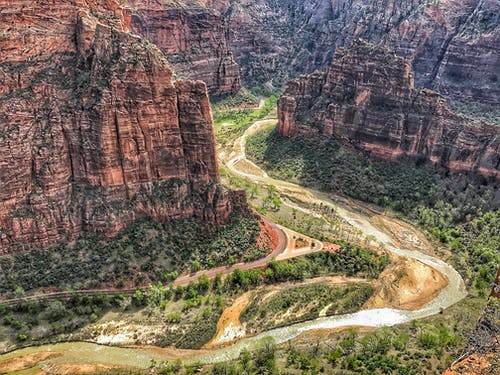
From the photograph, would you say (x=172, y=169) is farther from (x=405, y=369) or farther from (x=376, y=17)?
(x=376, y=17)

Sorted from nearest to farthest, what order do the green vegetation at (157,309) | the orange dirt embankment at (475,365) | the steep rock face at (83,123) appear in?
the orange dirt embankment at (475,365) < the green vegetation at (157,309) < the steep rock face at (83,123)

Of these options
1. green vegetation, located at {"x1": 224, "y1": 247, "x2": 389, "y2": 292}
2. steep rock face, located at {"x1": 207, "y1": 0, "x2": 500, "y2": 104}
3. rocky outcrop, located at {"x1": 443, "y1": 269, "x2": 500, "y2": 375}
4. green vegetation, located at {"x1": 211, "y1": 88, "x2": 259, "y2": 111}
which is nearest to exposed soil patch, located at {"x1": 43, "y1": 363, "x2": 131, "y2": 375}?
green vegetation, located at {"x1": 224, "y1": 247, "x2": 389, "y2": 292}

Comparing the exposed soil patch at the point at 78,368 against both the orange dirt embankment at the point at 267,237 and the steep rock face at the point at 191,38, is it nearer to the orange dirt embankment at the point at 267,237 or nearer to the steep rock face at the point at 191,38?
the orange dirt embankment at the point at 267,237

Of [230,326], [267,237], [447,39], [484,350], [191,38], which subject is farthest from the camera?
[191,38]

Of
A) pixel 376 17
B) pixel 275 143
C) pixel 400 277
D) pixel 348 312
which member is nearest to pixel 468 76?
pixel 376 17

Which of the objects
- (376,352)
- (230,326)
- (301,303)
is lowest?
(230,326)

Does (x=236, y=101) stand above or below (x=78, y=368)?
above

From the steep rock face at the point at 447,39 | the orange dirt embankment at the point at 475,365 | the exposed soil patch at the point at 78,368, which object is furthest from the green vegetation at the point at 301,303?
the steep rock face at the point at 447,39

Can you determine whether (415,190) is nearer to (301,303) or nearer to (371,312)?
(371,312)

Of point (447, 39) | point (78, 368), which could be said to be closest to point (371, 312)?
point (78, 368)
